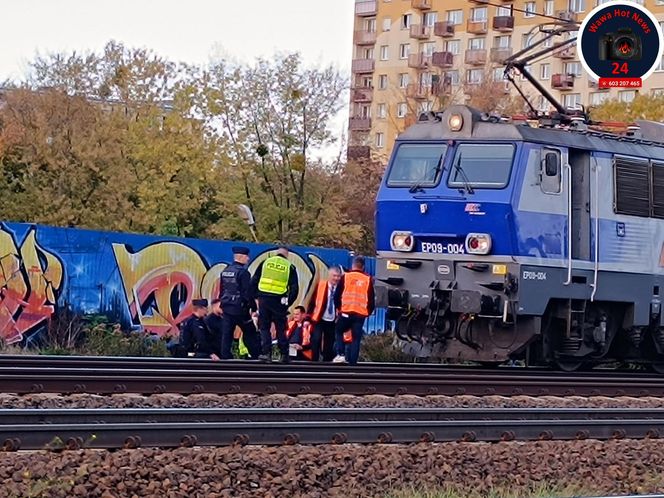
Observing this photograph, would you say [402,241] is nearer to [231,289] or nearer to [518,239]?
[518,239]

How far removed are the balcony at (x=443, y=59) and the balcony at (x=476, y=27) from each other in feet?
7.58

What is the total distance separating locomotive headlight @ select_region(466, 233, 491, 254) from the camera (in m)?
18.3

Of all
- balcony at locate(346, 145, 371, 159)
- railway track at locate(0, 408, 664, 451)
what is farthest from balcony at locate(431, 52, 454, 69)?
railway track at locate(0, 408, 664, 451)

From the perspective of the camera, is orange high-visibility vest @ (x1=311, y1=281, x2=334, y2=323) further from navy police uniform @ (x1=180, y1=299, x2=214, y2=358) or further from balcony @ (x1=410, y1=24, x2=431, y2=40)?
balcony @ (x1=410, y1=24, x2=431, y2=40)

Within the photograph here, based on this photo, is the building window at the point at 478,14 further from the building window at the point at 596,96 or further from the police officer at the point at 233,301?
the police officer at the point at 233,301

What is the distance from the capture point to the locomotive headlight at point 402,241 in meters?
18.9

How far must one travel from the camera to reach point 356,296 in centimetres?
1922

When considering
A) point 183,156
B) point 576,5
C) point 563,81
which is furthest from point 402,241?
point 576,5

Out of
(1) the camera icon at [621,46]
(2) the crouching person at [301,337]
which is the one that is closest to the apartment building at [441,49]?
(1) the camera icon at [621,46]

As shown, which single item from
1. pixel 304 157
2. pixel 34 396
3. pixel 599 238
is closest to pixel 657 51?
pixel 599 238

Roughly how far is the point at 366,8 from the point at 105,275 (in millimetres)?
80976

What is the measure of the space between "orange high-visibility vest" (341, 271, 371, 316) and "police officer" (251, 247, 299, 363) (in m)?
0.79

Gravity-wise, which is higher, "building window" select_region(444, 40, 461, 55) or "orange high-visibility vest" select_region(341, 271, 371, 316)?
"building window" select_region(444, 40, 461, 55)

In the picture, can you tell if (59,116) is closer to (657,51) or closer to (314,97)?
(314,97)
